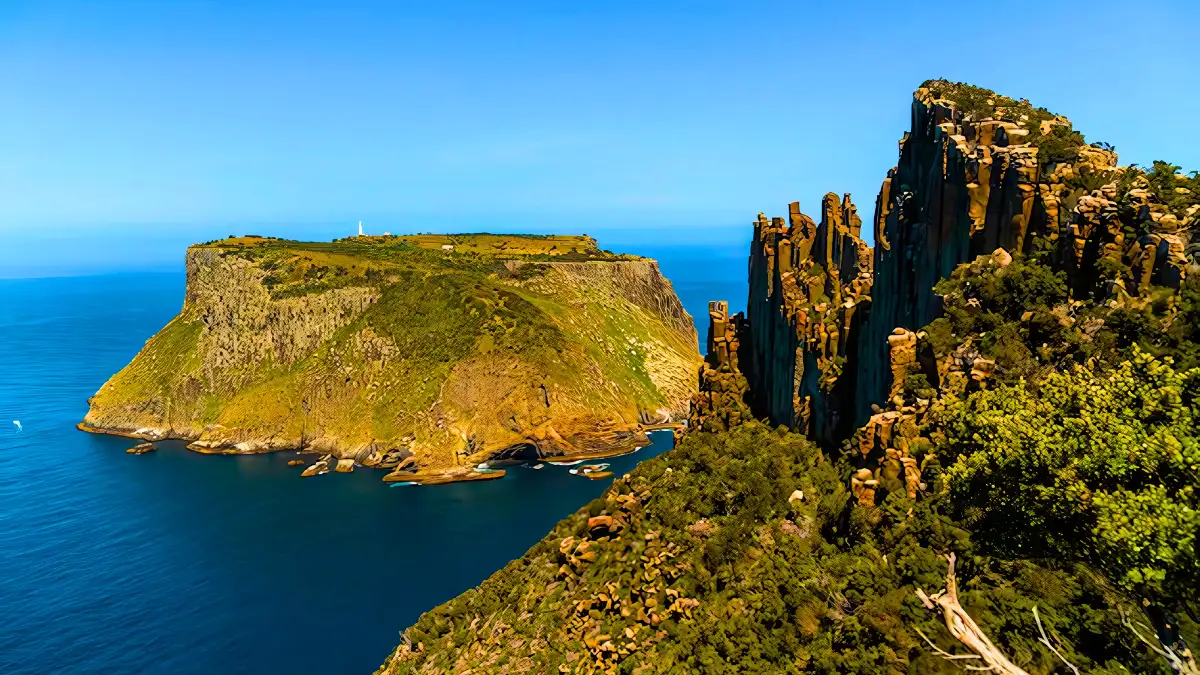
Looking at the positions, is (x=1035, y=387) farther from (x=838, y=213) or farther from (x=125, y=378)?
(x=125, y=378)

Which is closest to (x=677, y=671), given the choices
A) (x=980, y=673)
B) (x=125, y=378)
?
(x=980, y=673)

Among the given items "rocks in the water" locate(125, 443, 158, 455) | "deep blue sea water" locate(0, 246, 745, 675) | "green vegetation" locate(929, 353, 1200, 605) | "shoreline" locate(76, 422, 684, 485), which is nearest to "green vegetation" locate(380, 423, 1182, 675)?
"green vegetation" locate(929, 353, 1200, 605)

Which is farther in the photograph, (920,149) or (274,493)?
(274,493)

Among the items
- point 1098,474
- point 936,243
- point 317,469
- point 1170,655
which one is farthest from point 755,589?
point 317,469

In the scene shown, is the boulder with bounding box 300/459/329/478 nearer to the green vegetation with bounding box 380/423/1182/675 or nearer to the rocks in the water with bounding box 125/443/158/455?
the rocks in the water with bounding box 125/443/158/455

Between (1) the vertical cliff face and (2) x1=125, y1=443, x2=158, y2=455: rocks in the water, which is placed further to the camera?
(2) x1=125, y1=443, x2=158, y2=455: rocks in the water

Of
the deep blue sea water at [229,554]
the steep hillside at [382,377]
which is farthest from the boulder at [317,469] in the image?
the steep hillside at [382,377]

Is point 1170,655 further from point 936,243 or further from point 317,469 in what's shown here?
point 317,469
